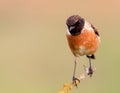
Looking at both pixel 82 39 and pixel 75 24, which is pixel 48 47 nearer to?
pixel 82 39

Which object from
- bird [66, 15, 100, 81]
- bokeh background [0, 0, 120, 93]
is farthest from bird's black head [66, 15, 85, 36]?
bokeh background [0, 0, 120, 93]

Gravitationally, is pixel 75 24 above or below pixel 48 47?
above

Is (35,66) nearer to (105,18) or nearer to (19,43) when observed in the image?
(19,43)

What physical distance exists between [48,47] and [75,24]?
6.63 meters

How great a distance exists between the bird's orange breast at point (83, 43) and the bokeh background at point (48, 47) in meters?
2.55

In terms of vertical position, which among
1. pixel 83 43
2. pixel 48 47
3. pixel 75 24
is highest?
pixel 75 24

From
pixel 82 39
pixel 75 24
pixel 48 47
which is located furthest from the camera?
pixel 48 47

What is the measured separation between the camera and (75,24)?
8.19 metres

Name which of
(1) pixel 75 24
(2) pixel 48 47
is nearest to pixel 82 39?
(1) pixel 75 24

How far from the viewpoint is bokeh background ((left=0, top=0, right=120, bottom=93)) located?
497 inches

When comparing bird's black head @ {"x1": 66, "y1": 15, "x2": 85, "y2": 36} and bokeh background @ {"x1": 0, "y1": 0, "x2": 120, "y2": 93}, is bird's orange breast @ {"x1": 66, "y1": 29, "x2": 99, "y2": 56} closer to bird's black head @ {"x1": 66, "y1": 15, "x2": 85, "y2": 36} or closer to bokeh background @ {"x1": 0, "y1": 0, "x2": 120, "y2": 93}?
bird's black head @ {"x1": 66, "y1": 15, "x2": 85, "y2": 36}

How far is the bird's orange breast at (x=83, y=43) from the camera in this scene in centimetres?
862

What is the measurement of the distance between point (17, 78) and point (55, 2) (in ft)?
20.1

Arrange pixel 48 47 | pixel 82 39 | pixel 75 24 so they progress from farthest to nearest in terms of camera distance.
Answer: pixel 48 47 < pixel 82 39 < pixel 75 24
